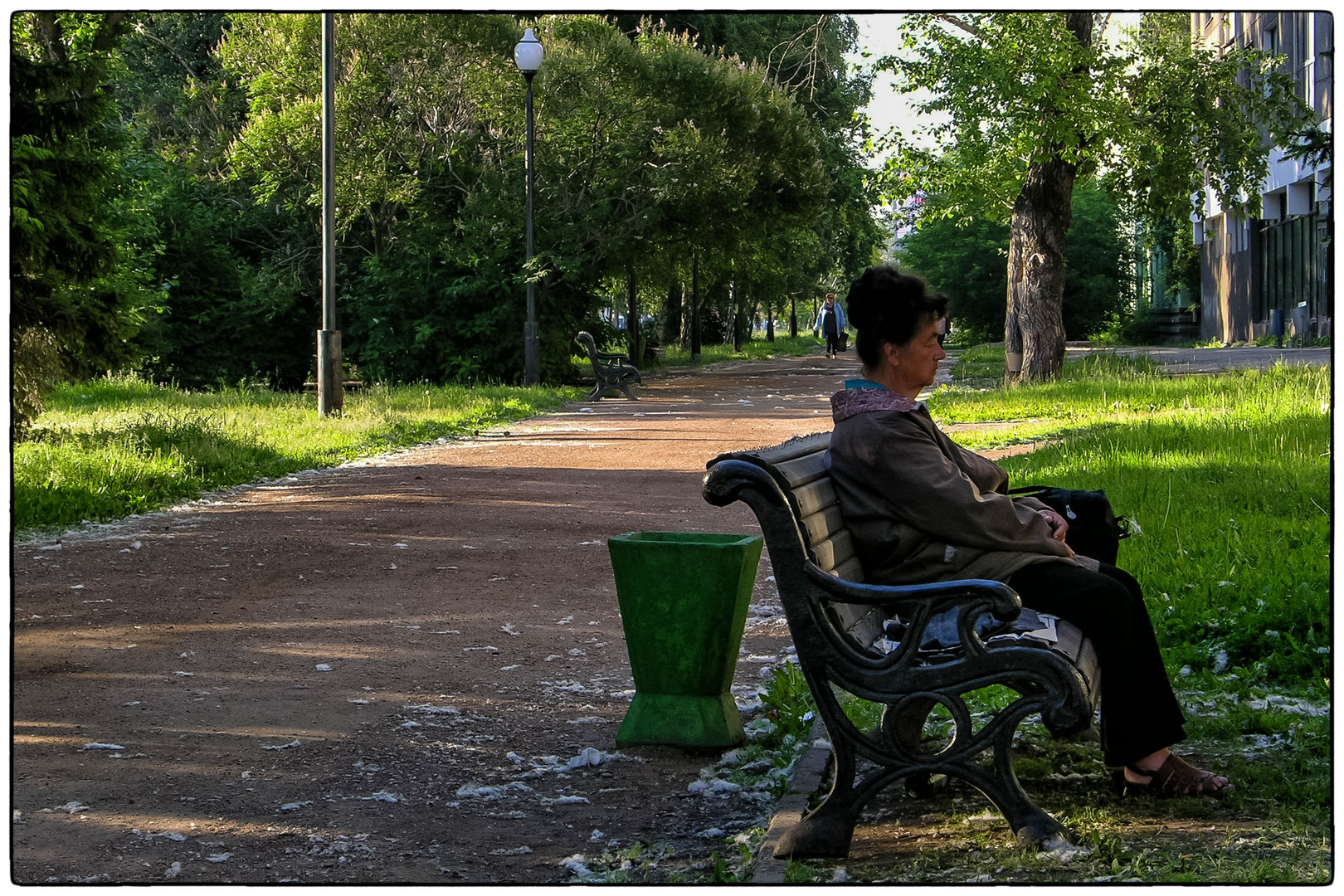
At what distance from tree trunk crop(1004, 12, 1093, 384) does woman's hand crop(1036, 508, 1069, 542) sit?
1831 centimetres

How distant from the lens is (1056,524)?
4746mm

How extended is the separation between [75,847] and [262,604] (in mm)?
3773

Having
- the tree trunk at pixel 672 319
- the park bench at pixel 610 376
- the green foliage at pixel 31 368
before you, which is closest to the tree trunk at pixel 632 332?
the park bench at pixel 610 376

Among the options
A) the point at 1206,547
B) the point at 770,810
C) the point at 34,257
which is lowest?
the point at 770,810

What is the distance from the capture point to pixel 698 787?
16.3ft

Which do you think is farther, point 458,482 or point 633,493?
point 458,482

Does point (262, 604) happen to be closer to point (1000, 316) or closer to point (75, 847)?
point (75, 847)

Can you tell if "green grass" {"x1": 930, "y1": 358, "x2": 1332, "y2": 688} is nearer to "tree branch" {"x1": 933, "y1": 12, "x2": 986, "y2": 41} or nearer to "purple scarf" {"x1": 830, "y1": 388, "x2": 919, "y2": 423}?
Result: "purple scarf" {"x1": 830, "y1": 388, "x2": 919, "y2": 423}

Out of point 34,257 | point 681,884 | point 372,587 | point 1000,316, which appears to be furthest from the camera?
point 1000,316

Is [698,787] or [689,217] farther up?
[689,217]

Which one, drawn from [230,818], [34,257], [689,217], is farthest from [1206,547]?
[689,217]

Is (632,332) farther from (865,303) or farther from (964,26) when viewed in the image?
(865,303)

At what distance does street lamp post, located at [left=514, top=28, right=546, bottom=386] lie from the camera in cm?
2497

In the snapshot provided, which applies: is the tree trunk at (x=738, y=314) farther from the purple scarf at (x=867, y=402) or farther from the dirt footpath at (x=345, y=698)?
the purple scarf at (x=867, y=402)
